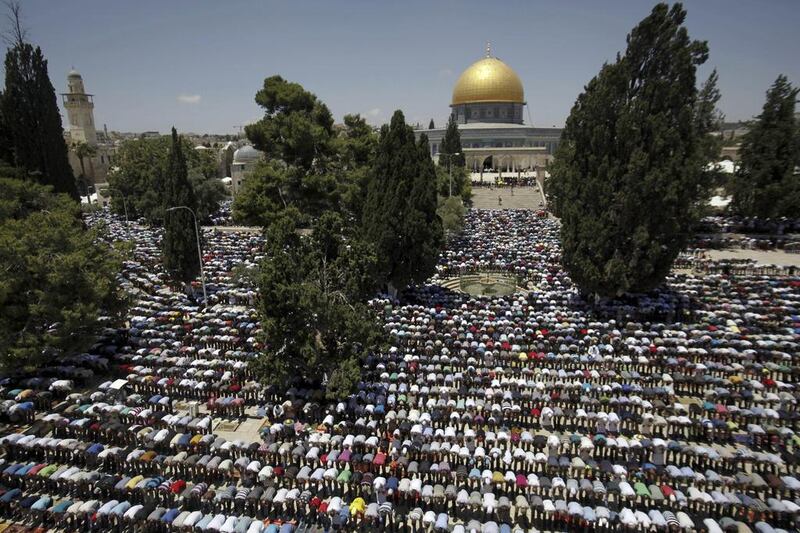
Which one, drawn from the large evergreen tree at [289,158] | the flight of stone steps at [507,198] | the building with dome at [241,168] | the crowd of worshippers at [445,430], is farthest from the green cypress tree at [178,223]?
the flight of stone steps at [507,198]

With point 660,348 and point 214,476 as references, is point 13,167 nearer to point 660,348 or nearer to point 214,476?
point 214,476

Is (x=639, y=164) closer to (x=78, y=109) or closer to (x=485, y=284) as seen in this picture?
(x=485, y=284)

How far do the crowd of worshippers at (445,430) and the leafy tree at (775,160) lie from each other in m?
18.3

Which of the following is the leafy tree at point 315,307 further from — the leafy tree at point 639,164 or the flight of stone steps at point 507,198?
the flight of stone steps at point 507,198

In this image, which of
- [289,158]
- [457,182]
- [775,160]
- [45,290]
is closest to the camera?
[45,290]

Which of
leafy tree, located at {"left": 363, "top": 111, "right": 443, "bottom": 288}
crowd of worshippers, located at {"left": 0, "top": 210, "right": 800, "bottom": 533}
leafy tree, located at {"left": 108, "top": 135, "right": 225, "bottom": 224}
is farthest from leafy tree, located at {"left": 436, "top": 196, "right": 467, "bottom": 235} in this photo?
leafy tree, located at {"left": 108, "top": 135, "right": 225, "bottom": 224}

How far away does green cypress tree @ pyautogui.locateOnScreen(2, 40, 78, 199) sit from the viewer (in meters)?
27.0

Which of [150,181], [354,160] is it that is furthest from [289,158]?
[150,181]

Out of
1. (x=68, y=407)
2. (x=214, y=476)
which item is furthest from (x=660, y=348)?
(x=68, y=407)

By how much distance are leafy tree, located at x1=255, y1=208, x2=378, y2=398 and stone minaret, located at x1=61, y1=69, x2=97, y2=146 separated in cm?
8986

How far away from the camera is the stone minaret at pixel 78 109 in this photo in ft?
285

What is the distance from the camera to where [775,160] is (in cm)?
3716

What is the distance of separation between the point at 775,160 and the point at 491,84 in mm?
51915

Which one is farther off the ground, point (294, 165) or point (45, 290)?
point (294, 165)
